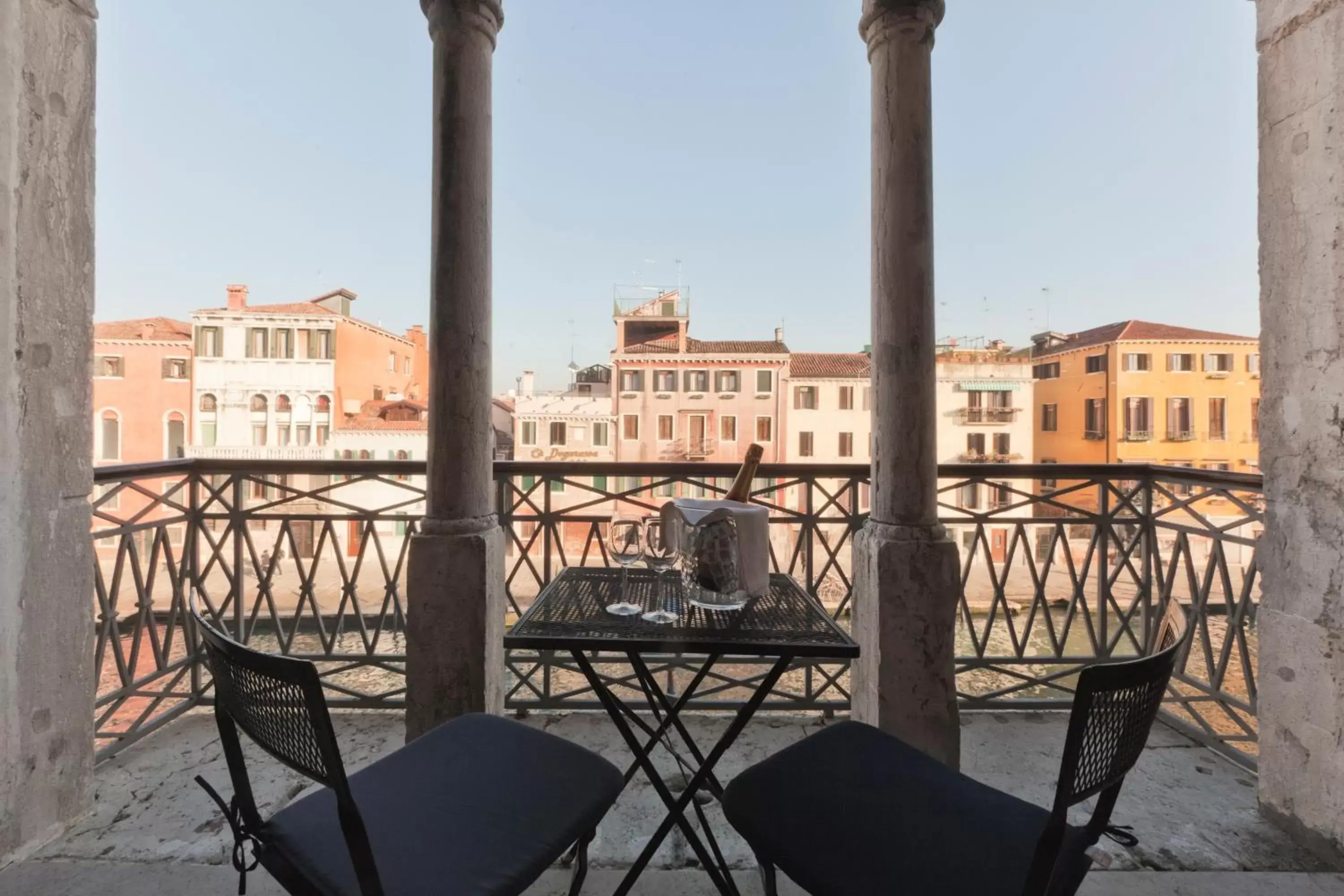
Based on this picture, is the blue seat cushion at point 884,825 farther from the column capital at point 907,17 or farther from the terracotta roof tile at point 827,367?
the terracotta roof tile at point 827,367

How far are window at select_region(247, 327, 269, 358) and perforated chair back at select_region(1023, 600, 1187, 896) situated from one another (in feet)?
91.3

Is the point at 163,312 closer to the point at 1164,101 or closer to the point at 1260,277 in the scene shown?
the point at 1260,277

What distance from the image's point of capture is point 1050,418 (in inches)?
1115

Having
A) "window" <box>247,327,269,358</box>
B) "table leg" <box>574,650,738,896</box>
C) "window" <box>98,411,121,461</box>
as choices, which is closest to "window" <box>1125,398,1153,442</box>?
"table leg" <box>574,650,738,896</box>

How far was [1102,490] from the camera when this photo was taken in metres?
2.66

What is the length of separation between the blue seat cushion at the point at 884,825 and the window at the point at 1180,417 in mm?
30497

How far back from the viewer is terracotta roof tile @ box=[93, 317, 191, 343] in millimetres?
22156

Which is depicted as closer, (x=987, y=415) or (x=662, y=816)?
(x=662, y=816)

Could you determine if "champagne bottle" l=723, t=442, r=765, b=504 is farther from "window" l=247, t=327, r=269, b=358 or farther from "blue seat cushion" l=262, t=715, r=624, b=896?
"window" l=247, t=327, r=269, b=358

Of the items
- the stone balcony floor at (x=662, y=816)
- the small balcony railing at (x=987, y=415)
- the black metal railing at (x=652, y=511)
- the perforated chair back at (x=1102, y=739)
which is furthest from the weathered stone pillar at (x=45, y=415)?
the small balcony railing at (x=987, y=415)

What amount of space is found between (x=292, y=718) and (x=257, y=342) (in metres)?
27.5

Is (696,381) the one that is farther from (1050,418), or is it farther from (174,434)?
(174,434)

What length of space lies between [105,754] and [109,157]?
6.81 ft

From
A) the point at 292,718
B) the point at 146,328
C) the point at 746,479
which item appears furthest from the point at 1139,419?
the point at 146,328
